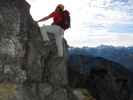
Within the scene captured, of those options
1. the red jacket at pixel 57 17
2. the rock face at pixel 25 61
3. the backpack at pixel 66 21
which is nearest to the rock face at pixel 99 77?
the rock face at pixel 25 61

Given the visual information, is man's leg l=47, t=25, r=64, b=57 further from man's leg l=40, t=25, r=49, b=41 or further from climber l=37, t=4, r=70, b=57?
man's leg l=40, t=25, r=49, b=41

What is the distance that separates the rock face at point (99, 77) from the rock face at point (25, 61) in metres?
5.32

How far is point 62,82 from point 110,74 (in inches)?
557

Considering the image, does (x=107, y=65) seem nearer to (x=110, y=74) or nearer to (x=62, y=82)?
(x=110, y=74)

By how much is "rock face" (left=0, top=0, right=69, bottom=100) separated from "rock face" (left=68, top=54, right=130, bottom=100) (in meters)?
5.32

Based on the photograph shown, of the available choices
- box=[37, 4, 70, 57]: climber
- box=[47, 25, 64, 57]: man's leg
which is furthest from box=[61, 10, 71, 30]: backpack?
box=[47, 25, 64, 57]: man's leg

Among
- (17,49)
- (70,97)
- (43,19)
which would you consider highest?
(43,19)

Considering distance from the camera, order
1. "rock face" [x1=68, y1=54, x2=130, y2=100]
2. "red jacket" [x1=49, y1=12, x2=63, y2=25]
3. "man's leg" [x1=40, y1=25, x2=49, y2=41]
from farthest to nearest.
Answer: "rock face" [x1=68, y1=54, x2=130, y2=100], "man's leg" [x1=40, y1=25, x2=49, y2=41], "red jacket" [x1=49, y1=12, x2=63, y2=25]

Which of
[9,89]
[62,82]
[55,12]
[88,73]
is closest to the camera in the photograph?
[9,89]

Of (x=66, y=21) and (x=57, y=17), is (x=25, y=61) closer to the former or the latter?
(x=57, y=17)

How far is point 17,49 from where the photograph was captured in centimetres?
3014

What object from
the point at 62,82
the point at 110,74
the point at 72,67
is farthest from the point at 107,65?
the point at 62,82

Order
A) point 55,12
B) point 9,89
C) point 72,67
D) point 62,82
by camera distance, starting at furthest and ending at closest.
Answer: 1. point 72,67
2. point 62,82
3. point 55,12
4. point 9,89

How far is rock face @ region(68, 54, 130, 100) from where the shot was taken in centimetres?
3988
